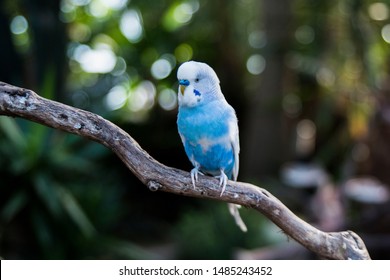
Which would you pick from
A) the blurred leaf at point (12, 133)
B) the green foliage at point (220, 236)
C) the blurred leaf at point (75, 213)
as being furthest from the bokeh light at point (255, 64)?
the blurred leaf at point (12, 133)

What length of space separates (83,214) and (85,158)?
25.7 inches

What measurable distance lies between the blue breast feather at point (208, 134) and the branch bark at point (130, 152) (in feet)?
0.28

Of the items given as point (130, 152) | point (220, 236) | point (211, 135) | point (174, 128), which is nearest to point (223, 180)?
point (211, 135)

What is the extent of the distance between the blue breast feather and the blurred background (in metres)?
2.70

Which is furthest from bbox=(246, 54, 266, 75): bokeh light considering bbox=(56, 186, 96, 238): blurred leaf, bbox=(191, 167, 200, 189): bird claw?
bbox=(191, 167, 200, 189): bird claw

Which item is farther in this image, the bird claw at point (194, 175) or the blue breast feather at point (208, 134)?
the bird claw at point (194, 175)

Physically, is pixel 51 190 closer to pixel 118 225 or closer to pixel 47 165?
pixel 47 165

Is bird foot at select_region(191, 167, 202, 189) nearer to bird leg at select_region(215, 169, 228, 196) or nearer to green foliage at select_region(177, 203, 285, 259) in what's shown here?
bird leg at select_region(215, 169, 228, 196)

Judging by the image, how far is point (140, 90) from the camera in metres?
9.56

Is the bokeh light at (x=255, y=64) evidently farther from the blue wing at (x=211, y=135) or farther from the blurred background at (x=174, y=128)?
the blue wing at (x=211, y=135)

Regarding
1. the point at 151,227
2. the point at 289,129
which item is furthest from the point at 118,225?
the point at 289,129

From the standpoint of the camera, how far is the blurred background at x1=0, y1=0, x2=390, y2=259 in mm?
6297

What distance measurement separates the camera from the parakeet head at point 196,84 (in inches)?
83.6

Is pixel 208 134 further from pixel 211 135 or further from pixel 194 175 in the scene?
pixel 194 175
